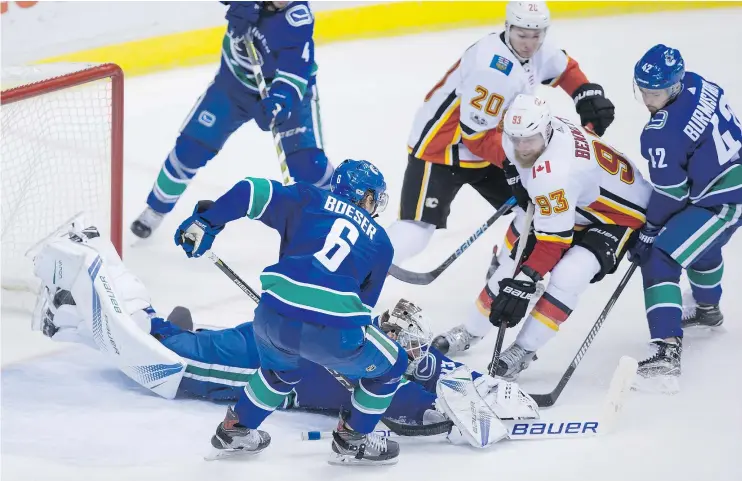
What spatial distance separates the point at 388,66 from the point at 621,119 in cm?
131

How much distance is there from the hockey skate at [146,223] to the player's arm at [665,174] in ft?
6.18

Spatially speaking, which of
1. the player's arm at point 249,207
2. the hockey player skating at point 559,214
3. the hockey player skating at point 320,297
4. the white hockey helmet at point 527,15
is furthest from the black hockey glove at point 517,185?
the player's arm at point 249,207

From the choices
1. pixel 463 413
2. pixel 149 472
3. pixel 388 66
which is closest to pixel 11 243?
pixel 149 472

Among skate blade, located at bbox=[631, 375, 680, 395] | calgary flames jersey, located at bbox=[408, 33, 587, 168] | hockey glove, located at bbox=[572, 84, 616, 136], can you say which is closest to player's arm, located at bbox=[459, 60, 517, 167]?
calgary flames jersey, located at bbox=[408, 33, 587, 168]

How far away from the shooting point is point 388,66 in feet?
19.7

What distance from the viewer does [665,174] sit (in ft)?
11.0

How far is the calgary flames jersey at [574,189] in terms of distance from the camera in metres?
3.23

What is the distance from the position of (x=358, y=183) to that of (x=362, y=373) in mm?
447

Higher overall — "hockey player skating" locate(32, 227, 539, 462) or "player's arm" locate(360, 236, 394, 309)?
"player's arm" locate(360, 236, 394, 309)

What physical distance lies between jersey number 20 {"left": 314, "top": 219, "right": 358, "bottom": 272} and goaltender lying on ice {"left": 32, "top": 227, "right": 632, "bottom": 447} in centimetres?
43

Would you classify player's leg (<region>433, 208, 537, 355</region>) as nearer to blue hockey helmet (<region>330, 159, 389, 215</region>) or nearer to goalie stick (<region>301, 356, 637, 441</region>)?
goalie stick (<region>301, 356, 637, 441</region>)

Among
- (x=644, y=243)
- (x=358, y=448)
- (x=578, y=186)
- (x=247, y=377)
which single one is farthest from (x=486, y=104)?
(x=358, y=448)

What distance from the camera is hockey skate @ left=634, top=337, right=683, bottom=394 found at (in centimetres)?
337

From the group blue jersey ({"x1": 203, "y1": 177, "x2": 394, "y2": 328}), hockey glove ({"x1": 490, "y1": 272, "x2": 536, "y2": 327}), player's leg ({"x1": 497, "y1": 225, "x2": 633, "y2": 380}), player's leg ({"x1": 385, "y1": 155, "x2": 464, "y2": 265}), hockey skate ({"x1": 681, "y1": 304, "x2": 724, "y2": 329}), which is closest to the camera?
blue jersey ({"x1": 203, "y1": 177, "x2": 394, "y2": 328})
